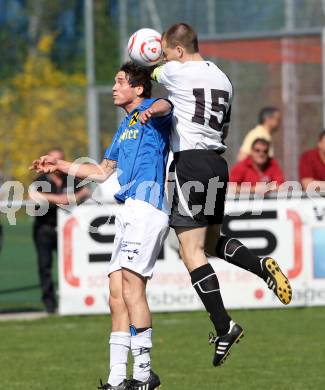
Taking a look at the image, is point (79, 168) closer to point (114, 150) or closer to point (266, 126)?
point (114, 150)

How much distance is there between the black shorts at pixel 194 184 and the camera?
26.7 feet

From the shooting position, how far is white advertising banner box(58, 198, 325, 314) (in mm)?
13344

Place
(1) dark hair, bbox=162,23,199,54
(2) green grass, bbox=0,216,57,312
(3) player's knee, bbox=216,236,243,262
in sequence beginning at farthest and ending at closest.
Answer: (2) green grass, bbox=0,216,57,312
(3) player's knee, bbox=216,236,243,262
(1) dark hair, bbox=162,23,199,54

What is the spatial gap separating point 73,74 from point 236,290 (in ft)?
76.8

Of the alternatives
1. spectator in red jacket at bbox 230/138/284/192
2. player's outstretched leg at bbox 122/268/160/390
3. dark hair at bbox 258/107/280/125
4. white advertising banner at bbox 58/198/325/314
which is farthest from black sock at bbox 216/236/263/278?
dark hair at bbox 258/107/280/125

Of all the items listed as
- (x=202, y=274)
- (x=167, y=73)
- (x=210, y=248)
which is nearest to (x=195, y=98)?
(x=167, y=73)

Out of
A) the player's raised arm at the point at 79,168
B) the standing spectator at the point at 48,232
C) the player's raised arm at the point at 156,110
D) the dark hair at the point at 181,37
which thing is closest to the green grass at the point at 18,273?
the standing spectator at the point at 48,232

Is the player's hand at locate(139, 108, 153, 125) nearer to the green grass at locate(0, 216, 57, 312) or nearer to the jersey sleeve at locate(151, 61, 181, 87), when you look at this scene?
the jersey sleeve at locate(151, 61, 181, 87)

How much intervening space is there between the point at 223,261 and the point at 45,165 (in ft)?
18.1

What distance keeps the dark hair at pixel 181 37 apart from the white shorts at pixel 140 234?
1.07 meters

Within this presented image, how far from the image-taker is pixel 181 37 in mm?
8039

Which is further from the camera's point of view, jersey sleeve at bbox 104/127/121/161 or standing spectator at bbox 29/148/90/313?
standing spectator at bbox 29/148/90/313

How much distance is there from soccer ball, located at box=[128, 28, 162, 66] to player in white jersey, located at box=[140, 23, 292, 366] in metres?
0.08

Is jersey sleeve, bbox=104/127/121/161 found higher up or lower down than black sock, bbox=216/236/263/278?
higher up
